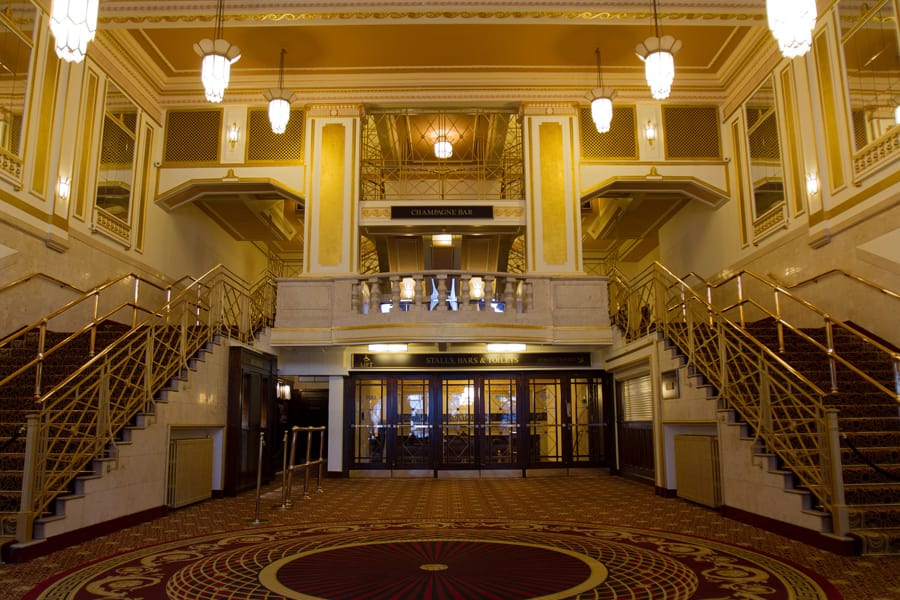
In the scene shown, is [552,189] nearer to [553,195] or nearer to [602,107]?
[553,195]

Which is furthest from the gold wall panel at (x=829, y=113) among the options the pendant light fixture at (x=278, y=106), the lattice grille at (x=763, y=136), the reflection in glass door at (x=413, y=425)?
the pendant light fixture at (x=278, y=106)

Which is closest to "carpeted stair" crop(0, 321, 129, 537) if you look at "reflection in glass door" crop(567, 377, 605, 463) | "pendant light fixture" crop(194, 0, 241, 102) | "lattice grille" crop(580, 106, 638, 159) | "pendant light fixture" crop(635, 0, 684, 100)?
"pendant light fixture" crop(194, 0, 241, 102)

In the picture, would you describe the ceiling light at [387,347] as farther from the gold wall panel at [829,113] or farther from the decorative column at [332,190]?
the gold wall panel at [829,113]

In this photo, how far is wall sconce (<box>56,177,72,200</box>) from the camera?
382 inches

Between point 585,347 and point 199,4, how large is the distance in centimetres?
794

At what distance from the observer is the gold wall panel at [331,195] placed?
12180 millimetres

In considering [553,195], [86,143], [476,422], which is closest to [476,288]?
[553,195]

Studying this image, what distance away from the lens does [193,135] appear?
12789mm

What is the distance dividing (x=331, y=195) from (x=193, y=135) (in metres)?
2.92

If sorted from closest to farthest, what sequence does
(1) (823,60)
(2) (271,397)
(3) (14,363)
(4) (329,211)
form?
(3) (14,363)
(1) (823,60)
(2) (271,397)
(4) (329,211)

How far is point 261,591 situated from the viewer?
409 centimetres

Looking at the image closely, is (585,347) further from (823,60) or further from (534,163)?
(823,60)

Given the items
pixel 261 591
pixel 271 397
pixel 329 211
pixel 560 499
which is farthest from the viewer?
pixel 329 211

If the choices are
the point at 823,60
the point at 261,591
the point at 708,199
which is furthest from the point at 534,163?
the point at 261,591
